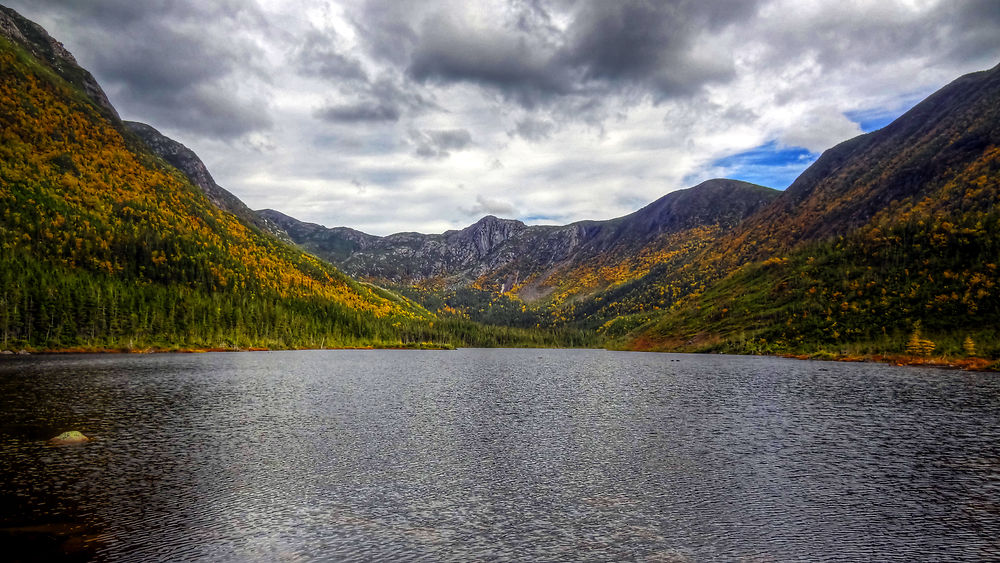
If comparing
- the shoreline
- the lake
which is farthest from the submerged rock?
the shoreline

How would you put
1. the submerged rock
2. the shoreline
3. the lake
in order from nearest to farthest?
the lake
the submerged rock
the shoreline

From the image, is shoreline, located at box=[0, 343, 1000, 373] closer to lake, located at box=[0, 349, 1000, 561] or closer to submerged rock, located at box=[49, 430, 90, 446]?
lake, located at box=[0, 349, 1000, 561]

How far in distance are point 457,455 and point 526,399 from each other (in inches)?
1373

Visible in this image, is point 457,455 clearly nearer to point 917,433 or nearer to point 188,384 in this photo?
point 917,433

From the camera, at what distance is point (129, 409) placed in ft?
176

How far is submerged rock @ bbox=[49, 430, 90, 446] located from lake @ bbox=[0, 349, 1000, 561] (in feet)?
3.51

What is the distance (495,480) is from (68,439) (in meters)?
33.8

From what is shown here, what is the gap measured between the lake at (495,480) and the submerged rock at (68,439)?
107 centimetres

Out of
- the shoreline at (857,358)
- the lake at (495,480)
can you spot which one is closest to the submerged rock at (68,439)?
the lake at (495,480)

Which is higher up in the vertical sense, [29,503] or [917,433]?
[29,503]

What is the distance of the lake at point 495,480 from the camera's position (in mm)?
21094

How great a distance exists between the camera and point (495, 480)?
102ft

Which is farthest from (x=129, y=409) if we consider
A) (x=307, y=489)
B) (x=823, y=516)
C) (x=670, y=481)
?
(x=823, y=516)

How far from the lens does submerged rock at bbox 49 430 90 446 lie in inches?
1467
